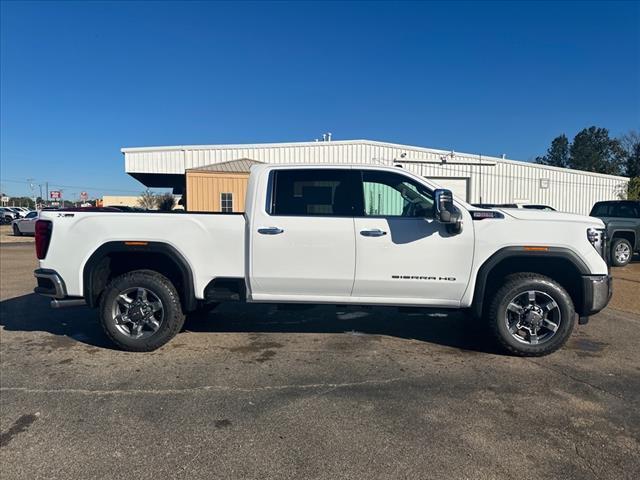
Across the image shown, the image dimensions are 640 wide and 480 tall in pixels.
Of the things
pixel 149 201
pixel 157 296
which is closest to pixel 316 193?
pixel 157 296

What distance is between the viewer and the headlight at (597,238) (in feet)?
15.4

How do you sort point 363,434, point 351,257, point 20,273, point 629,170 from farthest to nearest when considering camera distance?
1. point 629,170
2. point 20,273
3. point 351,257
4. point 363,434

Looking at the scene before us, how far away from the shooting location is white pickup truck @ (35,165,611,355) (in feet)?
15.4

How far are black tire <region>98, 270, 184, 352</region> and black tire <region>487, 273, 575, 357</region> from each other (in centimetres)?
332

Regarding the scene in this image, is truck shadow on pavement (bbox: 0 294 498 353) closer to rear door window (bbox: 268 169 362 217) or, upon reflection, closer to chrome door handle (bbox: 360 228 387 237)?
chrome door handle (bbox: 360 228 387 237)

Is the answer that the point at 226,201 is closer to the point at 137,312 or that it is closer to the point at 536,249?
the point at 137,312

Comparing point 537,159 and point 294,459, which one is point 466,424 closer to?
point 294,459

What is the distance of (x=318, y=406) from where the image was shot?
3.69 m

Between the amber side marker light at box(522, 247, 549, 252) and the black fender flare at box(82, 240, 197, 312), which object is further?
the black fender flare at box(82, 240, 197, 312)

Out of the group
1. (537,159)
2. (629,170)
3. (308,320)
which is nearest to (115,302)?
(308,320)

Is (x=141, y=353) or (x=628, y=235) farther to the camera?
(x=628, y=235)

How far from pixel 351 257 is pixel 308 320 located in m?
1.99

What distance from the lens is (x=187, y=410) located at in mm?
3629

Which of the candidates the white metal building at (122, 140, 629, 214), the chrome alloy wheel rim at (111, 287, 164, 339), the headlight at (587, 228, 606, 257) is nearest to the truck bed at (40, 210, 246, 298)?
the chrome alloy wheel rim at (111, 287, 164, 339)
